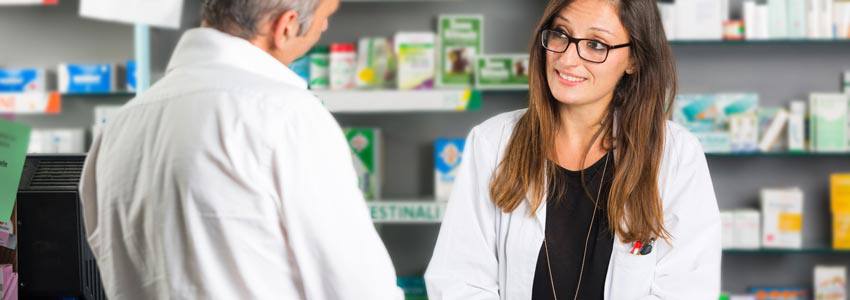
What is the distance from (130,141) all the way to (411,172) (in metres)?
3.10

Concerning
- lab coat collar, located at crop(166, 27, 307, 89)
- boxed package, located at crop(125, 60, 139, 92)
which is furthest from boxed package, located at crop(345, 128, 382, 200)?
lab coat collar, located at crop(166, 27, 307, 89)

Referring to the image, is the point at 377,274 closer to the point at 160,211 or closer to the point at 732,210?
the point at 160,211

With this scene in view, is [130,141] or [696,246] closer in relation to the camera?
[130,141]

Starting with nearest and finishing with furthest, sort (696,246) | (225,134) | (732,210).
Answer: (225,134) < (696,246) < (732,210)

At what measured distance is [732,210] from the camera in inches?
165

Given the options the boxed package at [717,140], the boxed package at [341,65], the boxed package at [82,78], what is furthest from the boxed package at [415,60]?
the boxed package at [82,78]

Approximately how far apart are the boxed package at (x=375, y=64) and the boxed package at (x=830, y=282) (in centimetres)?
219

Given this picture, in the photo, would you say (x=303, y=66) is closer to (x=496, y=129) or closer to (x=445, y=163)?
(x=445, y=163)

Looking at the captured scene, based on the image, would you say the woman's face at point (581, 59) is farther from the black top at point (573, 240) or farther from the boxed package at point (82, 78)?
the boxed package at point (82, 78)

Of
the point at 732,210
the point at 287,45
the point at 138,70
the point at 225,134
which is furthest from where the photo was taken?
the point at 732,210

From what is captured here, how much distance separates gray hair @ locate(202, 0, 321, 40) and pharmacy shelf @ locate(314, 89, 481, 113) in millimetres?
2454

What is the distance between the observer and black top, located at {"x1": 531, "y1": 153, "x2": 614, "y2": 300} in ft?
6.42

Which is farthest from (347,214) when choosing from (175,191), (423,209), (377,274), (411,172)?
(411,172)

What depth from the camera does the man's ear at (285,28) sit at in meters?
1.28
